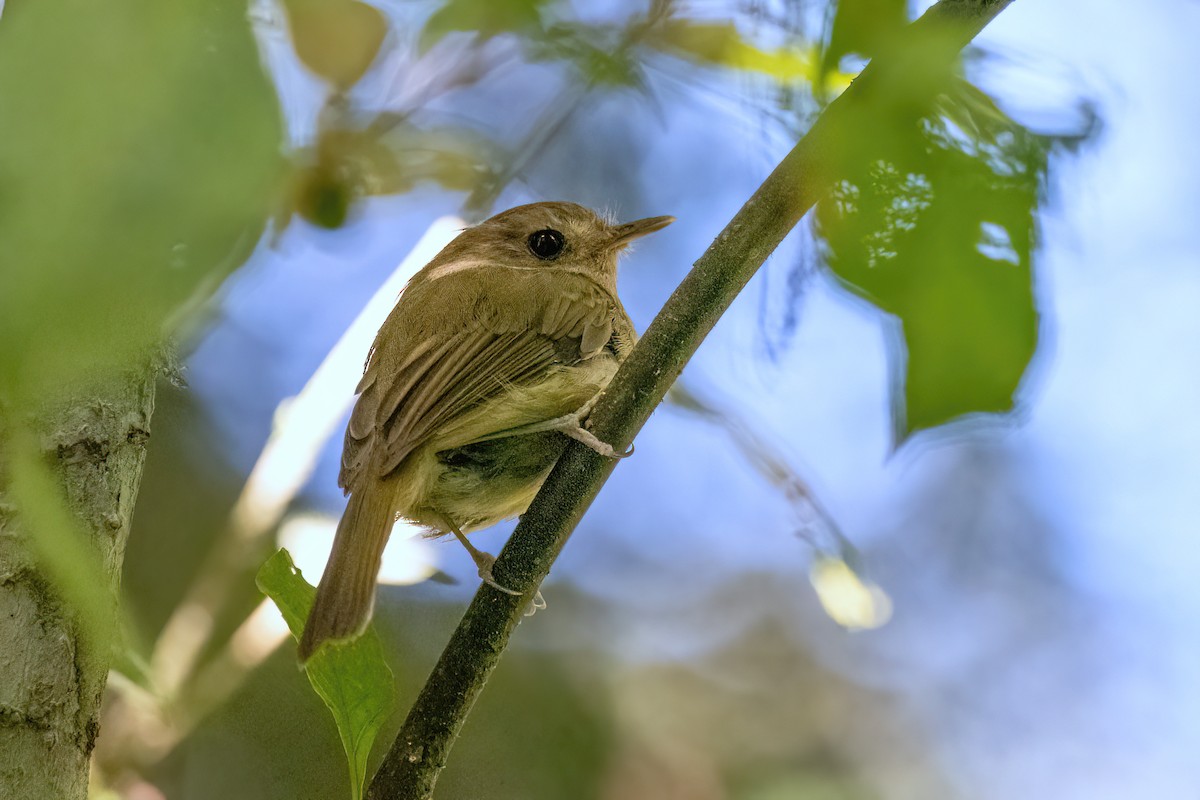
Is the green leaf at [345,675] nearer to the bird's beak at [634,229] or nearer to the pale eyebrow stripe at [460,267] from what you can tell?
the pale eyebrow stripe at [460,267]

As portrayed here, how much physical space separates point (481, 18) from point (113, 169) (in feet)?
0.84

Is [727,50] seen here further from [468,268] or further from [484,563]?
[468,268]

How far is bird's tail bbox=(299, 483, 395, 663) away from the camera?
130 cm

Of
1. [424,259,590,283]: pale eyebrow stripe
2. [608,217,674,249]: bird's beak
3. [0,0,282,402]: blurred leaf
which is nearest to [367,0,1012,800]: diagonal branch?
[0,0,282,402]: blurred leaf

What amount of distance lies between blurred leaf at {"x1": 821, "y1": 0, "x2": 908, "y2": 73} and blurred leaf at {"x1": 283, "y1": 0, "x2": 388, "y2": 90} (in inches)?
7.2

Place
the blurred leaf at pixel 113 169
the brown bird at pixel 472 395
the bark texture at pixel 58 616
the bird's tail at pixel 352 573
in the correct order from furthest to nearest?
the brown bird at pixel 472 395, the bird's tail at pixel 352 573, the bark texture at pixel 58 616, the blurred leaf at pixel 113 169

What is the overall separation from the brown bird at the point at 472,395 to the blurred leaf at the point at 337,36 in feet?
3.21

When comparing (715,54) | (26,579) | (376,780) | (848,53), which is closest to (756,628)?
(376,780)

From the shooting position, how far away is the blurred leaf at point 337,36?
360 mm

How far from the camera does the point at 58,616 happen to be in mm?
1112

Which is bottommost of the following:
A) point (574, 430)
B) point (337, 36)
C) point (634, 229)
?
point (634, 229)

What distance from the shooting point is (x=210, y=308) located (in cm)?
27

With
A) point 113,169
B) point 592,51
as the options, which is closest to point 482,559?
point 592,51

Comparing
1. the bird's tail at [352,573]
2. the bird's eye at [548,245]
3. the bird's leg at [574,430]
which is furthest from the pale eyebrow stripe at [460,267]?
the bird's tail at [352,573]
